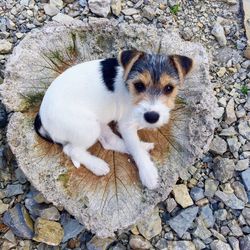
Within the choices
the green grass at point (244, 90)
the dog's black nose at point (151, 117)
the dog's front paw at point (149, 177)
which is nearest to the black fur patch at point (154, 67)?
the dog's black nose at point (151, 117)

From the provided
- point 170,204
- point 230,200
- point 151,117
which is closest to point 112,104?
point 151,117

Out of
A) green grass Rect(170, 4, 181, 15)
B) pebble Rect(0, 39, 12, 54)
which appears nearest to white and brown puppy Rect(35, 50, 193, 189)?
pebble Rect(0, 39, 12, 54)

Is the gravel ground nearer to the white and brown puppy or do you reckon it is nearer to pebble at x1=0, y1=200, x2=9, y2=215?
pebble at x1=0, y1=200, x2=9, y2=215

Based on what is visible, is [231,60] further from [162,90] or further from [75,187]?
[75,187]

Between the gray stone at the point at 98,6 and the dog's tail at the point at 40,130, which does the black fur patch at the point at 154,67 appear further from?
the gray stone at the point at 98,6

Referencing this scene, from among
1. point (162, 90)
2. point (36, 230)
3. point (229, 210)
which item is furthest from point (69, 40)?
point (229, 210)

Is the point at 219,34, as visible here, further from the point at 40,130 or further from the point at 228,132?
the point at 40,130
